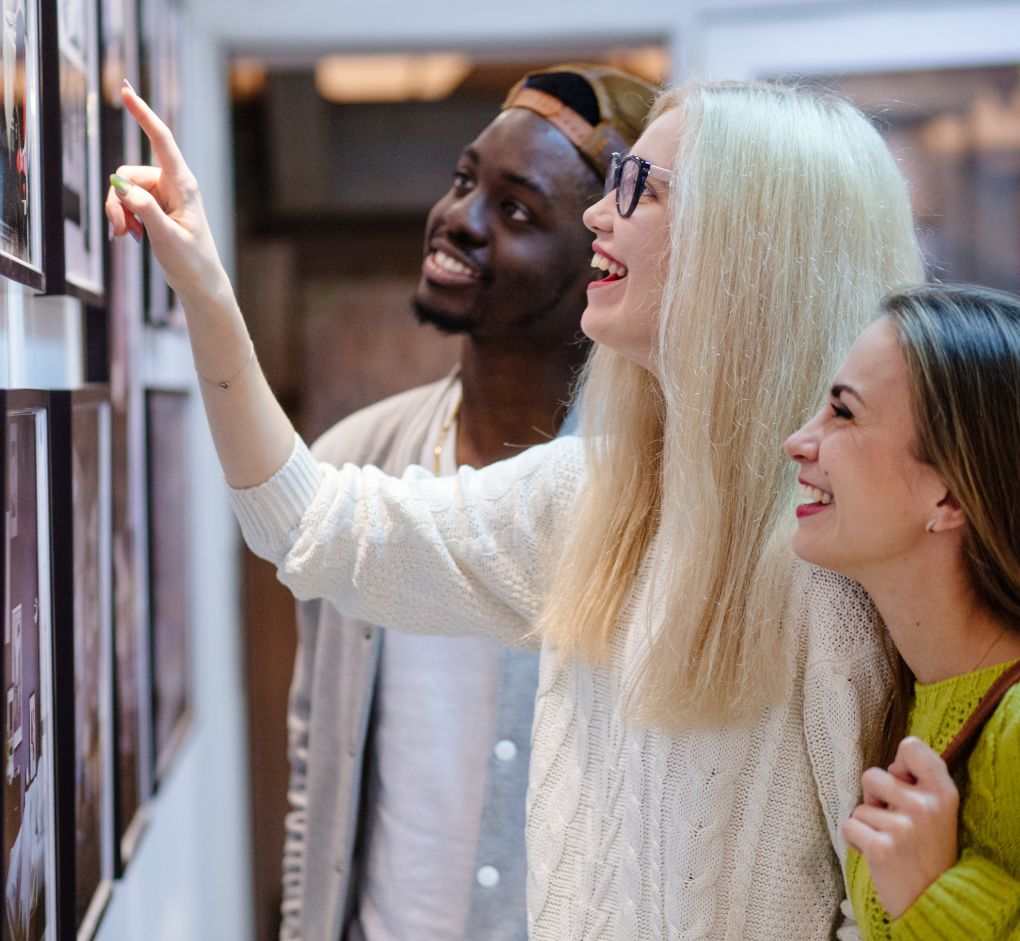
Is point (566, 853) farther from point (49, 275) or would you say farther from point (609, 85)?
point (609, 85)

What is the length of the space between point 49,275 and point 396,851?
3.02ft

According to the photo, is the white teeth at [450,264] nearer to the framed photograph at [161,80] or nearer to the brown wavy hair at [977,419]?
the framed photograph at [161,80]

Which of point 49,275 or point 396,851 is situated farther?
point 396,851

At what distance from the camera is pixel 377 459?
173 centimetres

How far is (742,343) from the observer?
44.9 inches

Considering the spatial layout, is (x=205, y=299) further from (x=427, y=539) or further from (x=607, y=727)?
(x=607, y=727)

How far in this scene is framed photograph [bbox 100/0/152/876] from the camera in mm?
1548

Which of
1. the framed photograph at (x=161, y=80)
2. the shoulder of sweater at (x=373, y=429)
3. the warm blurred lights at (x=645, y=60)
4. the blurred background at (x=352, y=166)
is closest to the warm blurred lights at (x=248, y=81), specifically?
the blurred background at (x=352, y=166)

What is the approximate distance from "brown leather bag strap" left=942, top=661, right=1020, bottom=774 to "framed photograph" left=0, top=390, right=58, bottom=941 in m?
0.76

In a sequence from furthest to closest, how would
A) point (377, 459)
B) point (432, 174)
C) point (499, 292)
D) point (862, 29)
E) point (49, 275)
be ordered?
point (432, 174) < point (862, 29) < point (377, 459) < point (499, 292) < point (49, 275)

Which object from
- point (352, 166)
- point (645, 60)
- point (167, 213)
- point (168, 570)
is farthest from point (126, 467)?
point (645, 60)

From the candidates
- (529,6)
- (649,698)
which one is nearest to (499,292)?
(649,698)

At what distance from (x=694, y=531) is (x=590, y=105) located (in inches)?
28.6

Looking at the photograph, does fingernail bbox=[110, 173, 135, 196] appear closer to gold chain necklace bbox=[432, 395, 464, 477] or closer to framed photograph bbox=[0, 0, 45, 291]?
framed photograph bbox=[0, 0, 45, 291]
